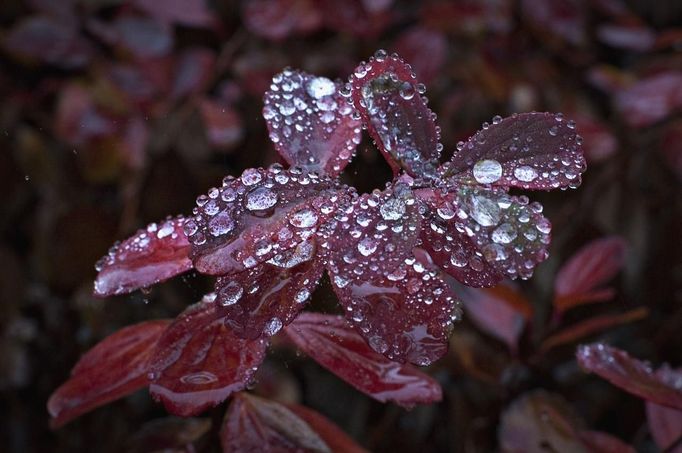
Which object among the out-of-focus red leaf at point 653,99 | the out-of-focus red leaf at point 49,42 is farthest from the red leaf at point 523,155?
the out-of-focus red leaf at point 49,42

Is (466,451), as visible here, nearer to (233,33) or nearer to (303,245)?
(303,245)

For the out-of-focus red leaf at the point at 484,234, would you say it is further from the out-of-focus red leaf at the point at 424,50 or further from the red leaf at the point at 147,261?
the out-of-focus red leaf at the point at 424,50

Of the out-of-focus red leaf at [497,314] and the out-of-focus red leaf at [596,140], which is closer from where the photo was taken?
the out-of-focus red leaf at [497,314]

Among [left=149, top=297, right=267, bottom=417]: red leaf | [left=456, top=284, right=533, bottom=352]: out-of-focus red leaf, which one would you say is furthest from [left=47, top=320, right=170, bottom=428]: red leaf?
[left=456, top=284, right=533, bottom=352]: out-of-focus red leaf

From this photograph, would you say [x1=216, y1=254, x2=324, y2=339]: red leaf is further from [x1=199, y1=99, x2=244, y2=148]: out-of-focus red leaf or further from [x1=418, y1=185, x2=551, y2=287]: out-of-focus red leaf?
[x1=199, y1=99, x2=244, y2=148]: out-of-focus red leaf

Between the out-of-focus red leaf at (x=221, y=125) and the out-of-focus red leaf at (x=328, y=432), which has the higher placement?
the out-of-focus red leaf at (x=328, y=432)

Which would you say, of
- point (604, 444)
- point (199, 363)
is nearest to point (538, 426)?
point (604, 444)
